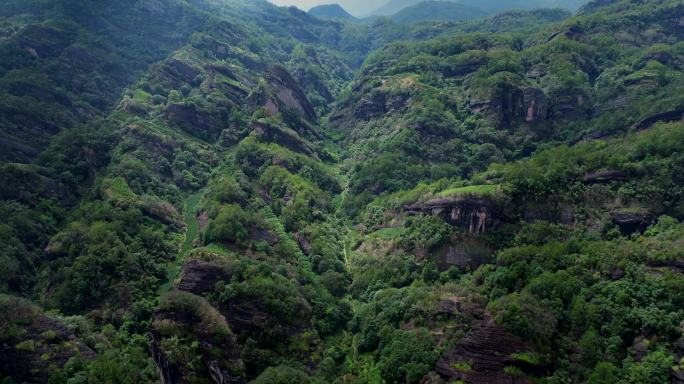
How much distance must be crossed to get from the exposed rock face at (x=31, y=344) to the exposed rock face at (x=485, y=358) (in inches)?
2755

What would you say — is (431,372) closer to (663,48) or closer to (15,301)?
(15,301)

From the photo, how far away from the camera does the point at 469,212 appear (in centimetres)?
12875

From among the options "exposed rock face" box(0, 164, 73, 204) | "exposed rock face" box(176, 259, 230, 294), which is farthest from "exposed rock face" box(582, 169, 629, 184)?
"exposed rock face" box(0, 164, 73, 204)

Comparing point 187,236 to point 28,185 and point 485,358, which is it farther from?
point 485,358

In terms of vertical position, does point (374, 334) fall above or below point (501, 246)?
below

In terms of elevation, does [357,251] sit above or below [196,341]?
above

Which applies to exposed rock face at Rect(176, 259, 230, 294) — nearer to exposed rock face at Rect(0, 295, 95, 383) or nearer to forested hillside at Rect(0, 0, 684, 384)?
forested hillside at Rect(0, 0, 684, 384)

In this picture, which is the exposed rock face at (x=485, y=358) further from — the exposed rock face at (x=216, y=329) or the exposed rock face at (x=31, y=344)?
the exposed rock face at (x=31, y=344)

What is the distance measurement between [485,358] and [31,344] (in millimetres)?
84715

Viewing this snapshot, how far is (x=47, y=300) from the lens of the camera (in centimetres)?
11562

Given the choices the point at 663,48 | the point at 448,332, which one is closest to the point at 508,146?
the point at 663,48

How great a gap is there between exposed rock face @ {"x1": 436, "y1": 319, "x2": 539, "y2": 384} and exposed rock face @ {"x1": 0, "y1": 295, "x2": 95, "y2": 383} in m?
70.0

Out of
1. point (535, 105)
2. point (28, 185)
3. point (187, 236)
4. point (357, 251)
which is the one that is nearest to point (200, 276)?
point (187, 236)

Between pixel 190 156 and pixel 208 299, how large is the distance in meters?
88.7
